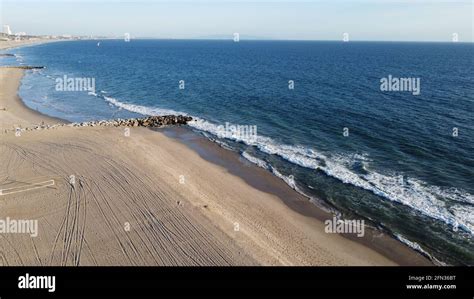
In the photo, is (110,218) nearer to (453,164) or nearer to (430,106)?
(453,164)

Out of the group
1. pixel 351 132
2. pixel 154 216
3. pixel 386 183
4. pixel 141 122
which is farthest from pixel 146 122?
pixel 386 183

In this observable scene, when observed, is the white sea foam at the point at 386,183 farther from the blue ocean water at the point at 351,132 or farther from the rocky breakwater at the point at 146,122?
the rocky breakwater at the point at 146,122

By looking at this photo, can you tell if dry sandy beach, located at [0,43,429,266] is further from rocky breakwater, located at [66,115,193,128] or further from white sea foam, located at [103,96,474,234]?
rocky breakwater, located at [66,115,193,128]

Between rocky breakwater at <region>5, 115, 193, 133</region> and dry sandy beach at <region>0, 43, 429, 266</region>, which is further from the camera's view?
rocky breakwater at <region>5, 115, 193, 133</region>

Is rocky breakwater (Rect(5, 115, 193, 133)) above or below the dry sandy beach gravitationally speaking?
above

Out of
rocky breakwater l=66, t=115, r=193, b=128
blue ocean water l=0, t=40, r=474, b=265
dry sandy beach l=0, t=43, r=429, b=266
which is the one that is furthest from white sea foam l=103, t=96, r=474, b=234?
rocky breakwater l=66, t=115, r=193, b=128
